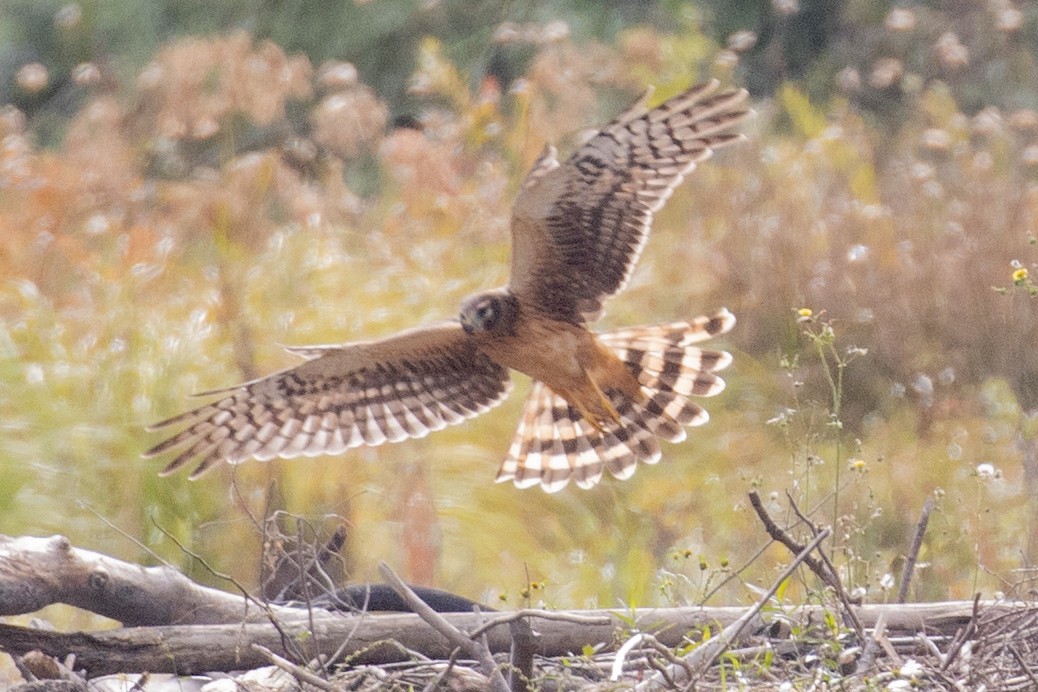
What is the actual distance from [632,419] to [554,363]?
37 cm

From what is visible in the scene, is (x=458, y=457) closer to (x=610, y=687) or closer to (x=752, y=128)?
(x=752, y=128)

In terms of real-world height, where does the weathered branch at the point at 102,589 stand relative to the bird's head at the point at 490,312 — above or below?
below

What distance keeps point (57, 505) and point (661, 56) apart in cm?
304

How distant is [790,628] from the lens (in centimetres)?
278

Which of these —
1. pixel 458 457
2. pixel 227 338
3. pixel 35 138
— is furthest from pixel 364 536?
pixel 35 138

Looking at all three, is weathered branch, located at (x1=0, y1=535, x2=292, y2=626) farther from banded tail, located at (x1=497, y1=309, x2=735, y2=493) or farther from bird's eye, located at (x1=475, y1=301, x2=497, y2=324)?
banded tail, located at (x1=497, y1=309, x2=735, y2=493)

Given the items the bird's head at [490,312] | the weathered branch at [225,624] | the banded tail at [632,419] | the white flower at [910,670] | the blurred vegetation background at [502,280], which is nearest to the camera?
the white flower at [910,670]

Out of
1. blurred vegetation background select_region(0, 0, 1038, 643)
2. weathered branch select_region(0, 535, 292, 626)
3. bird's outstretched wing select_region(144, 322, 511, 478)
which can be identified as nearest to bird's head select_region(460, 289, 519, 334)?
bird's outstretched wing select_region(144, 322, 511, 478)

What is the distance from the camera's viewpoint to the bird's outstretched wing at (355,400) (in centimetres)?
398

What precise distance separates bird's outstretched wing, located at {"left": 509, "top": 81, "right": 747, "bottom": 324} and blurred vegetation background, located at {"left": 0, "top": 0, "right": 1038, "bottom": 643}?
572 millimetres

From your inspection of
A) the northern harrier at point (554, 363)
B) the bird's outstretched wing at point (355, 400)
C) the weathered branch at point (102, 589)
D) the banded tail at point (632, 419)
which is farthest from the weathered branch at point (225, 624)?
the banded tail at point (632, 419)

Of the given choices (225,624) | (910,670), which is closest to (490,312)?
(225,624)

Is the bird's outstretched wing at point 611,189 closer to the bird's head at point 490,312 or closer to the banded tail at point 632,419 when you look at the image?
the bird's head at point 490,312

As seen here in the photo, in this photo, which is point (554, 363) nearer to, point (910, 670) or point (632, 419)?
point (632, 419)
